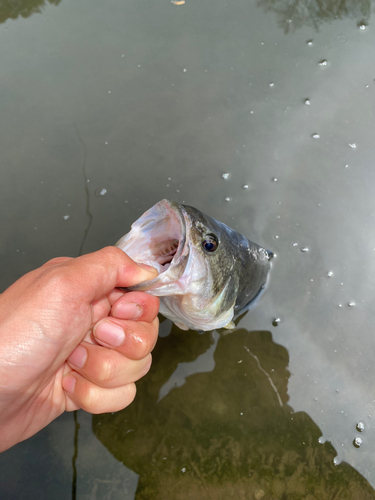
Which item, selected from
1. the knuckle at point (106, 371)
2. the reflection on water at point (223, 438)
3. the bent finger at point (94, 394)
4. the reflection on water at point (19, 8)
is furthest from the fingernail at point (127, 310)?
the reflection on water at point (19, 8)

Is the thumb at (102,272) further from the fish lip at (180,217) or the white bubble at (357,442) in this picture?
the white bubble at (357,442)

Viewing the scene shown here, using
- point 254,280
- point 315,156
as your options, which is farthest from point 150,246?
point 315,156

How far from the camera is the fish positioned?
137 centimetres

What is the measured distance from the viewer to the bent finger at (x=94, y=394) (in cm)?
147

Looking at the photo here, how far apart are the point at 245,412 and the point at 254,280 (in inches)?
34.8

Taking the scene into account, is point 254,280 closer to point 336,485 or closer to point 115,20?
point 336,485

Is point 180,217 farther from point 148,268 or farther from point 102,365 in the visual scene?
point 102,365

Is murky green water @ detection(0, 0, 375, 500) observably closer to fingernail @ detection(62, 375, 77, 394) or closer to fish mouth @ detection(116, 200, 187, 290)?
fingernail @ detection(62, 375, 77, 394)

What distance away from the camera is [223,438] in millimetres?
1967

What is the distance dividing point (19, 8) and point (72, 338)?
3.48m

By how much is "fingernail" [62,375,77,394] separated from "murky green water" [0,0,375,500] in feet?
1.66

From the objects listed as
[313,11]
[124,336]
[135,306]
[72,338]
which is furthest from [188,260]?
[313,11]

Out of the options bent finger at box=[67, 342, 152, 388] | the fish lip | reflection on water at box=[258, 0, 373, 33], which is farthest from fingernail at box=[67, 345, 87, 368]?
reflection on water at box=[258, 0, 373, 33]

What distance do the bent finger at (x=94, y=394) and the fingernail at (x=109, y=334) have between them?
10.2 inches
